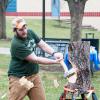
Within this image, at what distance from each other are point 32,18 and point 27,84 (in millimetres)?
29393

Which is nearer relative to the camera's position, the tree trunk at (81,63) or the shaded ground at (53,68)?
Result: the tree trunk at (81,63)

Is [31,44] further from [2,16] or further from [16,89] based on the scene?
[2,16]

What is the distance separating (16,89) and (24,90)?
0.12m

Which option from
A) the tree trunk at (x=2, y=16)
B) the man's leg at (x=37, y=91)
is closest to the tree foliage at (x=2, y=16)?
the tree trunk at (x=2, y=16)

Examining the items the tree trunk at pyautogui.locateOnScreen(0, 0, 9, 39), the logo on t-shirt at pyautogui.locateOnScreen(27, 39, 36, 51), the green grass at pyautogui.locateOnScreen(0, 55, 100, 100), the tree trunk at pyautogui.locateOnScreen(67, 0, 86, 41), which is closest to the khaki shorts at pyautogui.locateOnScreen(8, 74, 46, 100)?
the logo on t-shirt at pyautogui.locateOnScreen(27, 39, 36, 51)

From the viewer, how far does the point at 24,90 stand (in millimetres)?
7188

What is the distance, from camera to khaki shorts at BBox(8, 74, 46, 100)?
7141 mm

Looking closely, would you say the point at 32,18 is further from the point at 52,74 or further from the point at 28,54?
the point at 28,54

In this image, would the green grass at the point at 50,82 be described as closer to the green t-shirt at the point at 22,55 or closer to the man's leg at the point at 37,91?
the man's leg at the point at 37,91

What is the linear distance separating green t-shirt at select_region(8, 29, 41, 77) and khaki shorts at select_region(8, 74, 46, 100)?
0.09 m

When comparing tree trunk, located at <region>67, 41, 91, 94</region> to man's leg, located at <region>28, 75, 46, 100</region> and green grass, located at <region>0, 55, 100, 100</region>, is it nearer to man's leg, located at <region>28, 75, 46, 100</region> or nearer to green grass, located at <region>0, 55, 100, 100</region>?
man's leg, located at <region>28, 75, 46, 100</region>

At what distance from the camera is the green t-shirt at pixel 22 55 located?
6914 millimetres

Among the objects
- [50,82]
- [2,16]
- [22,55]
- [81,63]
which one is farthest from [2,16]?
[22,55]

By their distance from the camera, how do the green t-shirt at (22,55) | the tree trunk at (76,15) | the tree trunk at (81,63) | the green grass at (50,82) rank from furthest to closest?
the tree trunk at (76,15)
the green grass at (50,82)
the tree trunk at (81,63)
the green t-shirt at (22,55)
